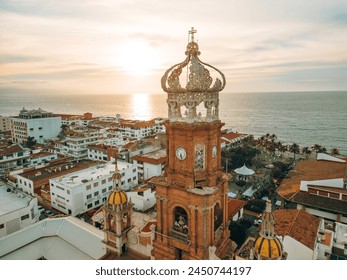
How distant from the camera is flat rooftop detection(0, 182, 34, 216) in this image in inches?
707

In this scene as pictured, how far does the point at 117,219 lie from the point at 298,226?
1040 centimetres

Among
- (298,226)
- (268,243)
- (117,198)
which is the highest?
(117,198)

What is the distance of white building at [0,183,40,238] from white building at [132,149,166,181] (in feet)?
50.5

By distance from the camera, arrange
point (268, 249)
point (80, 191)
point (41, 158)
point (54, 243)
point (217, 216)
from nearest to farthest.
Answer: point (268, 249) → point (217, 216) → point (54, 243) → point (80, 191) → point (41, 158)

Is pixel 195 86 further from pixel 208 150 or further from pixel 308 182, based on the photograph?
pixel 308 182

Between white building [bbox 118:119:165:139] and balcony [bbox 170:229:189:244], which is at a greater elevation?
balcony [bbox 170:229:189:244]

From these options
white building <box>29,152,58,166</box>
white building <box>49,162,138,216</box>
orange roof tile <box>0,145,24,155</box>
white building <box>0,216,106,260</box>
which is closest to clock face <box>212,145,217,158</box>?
white building <box>0,216,106,260</box>

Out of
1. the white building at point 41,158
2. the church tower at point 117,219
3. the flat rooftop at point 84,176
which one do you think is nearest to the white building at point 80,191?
the flat rooftop at point 84,176

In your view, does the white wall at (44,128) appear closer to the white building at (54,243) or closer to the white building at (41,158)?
the white building at (41,158)

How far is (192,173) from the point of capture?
25.8ft

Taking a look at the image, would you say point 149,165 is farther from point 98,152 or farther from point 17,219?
point 17,219

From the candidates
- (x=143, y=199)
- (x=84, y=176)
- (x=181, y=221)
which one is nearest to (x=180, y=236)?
(x=181, y=221)

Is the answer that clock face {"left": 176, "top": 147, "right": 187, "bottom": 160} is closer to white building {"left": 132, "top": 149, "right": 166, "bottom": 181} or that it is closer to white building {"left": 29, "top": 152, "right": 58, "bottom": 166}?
white building {"left": 132, "top": 149, "right": 166, "bottom": 181}

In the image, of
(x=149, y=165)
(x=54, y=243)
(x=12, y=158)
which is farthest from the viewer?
(x=12, y=158)
